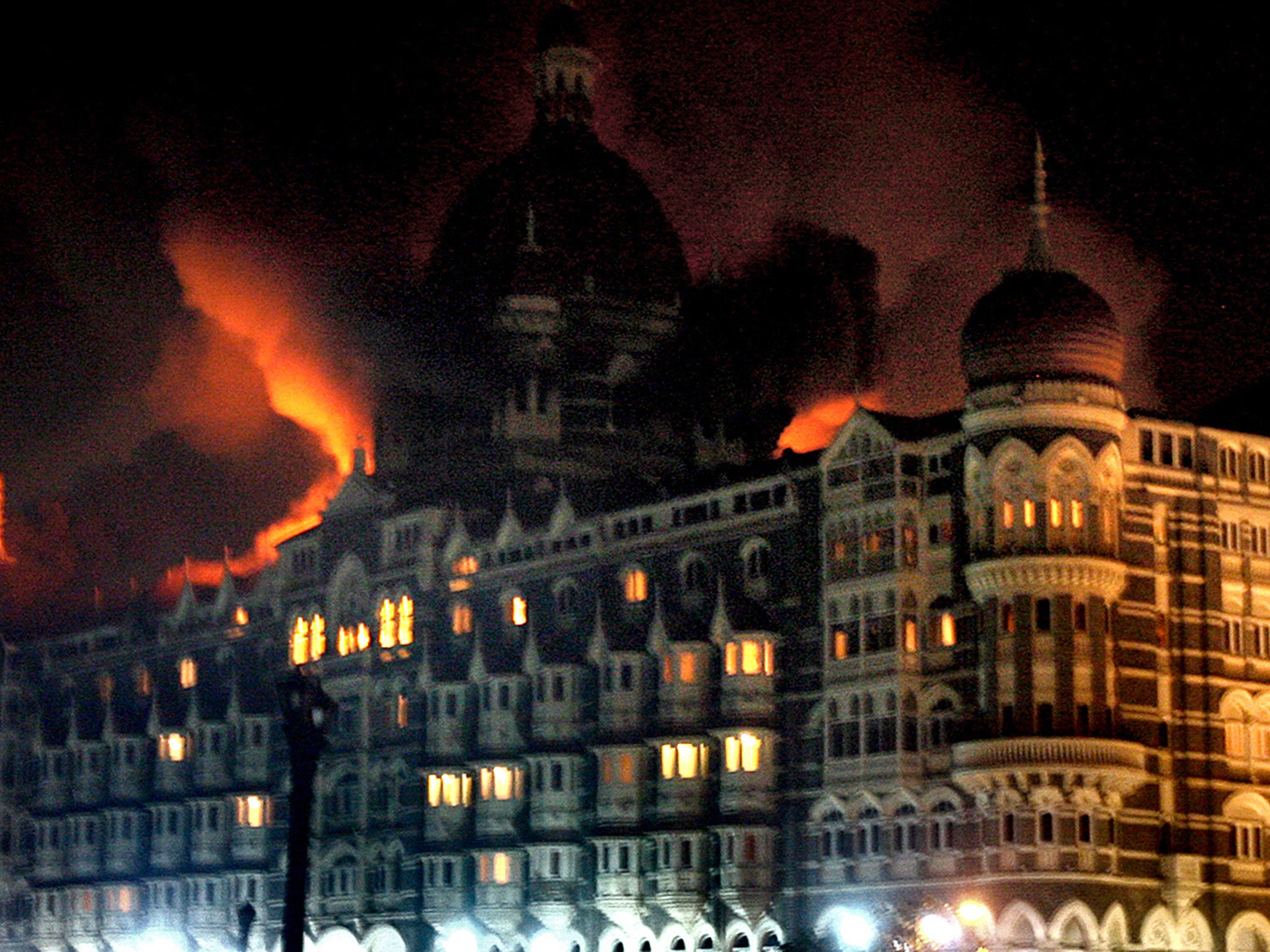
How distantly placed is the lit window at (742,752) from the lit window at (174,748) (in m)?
40.7

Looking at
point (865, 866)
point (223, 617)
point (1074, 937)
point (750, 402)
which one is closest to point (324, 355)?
point (223, 617)

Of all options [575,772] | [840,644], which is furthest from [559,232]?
[840,644]

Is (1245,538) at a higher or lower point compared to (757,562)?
lower

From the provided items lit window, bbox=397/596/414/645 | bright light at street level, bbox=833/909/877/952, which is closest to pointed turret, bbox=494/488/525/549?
lit window, bbox=397/596/414/645

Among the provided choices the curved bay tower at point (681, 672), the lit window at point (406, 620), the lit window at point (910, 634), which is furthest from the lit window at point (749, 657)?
the lit window at point (406, 620)

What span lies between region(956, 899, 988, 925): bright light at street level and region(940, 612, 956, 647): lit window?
374 inches

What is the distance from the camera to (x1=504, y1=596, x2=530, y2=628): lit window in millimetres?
120312

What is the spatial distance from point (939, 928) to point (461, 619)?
3365 cm

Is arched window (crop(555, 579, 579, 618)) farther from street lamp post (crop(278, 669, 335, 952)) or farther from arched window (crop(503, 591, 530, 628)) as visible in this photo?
street lamp post (crop(278, 669, 335, 952))

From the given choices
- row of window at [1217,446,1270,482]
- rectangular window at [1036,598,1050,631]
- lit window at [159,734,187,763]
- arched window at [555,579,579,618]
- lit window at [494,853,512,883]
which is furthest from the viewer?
lit window at [159,734,187,763]

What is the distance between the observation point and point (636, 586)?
11500cm

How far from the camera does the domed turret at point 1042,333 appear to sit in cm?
9781

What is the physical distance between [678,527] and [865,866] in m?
17.0

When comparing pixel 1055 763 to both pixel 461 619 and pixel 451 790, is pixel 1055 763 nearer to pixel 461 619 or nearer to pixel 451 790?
pixel 451 790
